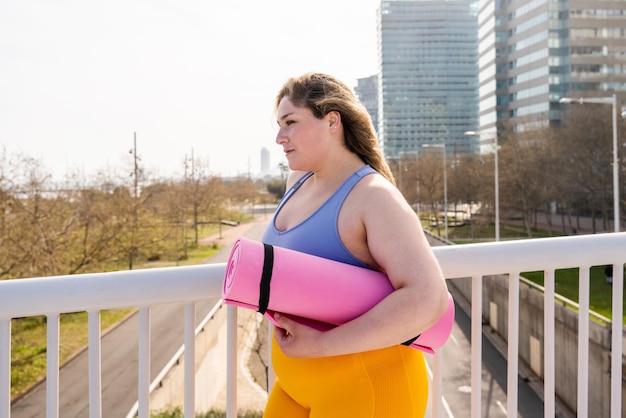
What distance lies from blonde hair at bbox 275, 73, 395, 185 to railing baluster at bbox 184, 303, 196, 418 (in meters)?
0.59

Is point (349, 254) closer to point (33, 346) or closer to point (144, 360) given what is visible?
point (144, 360)

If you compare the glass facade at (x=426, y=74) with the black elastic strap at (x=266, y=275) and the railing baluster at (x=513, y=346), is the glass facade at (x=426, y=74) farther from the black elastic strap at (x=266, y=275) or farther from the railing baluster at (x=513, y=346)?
the black elastic strap at (x=266, y=275)

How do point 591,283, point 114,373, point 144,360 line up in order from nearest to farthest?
1. point 144,360
2. point 591,283
3. point 114,373

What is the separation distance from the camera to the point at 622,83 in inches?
2110

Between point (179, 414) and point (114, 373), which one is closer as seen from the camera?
point (179, 414)

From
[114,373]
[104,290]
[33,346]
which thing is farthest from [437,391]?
[33,346]

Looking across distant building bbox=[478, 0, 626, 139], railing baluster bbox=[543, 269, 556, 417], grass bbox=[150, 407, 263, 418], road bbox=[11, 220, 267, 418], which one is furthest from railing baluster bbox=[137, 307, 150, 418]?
distant building bbox=[478, 0, 626, 139]

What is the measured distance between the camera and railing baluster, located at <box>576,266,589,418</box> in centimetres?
171

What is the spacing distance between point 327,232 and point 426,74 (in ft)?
313

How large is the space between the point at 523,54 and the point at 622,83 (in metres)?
11.8

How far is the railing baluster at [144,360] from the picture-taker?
136 cm

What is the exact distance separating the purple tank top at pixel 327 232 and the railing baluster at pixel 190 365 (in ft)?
1.26

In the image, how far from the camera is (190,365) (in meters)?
1.44

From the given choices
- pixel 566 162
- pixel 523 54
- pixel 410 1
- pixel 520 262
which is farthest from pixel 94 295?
pixel 410 1
